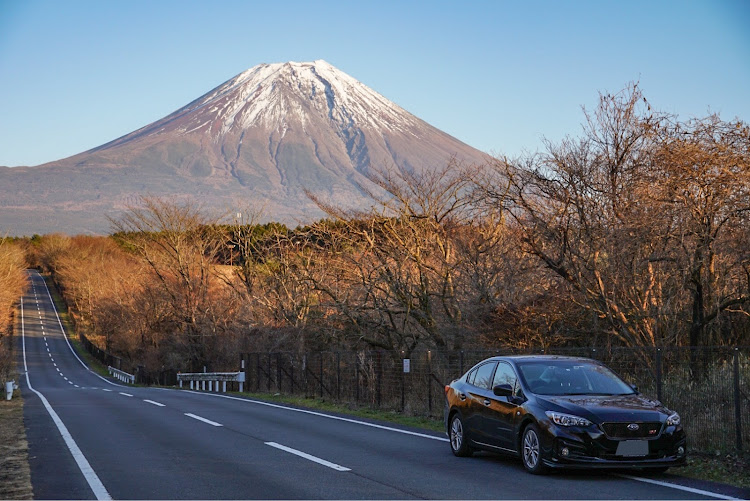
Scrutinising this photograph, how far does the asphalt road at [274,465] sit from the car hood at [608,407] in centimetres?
72

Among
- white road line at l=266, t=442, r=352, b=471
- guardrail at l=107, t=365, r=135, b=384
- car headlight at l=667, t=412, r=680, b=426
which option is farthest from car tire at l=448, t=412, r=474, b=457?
guardrail at l=107, t=365, r=135, b=384

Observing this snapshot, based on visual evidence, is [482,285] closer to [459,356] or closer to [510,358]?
[459,356]

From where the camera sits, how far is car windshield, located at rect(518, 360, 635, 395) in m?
11.9

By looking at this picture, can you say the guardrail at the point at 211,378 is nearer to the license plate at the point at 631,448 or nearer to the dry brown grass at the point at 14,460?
the dry brown grass at the point at 14,460

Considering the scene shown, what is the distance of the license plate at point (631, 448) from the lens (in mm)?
10586

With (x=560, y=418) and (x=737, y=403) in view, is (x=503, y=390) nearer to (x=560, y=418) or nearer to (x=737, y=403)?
(x=560, y=418)

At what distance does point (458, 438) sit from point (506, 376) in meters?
1.27

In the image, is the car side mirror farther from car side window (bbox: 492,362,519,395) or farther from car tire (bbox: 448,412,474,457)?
car tire (bbox: 448,412,474,457)

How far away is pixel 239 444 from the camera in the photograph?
14492 mm

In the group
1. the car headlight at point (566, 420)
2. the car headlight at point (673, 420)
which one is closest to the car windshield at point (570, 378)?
the car headlight at point (566, 420)

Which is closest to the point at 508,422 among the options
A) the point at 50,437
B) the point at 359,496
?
the point at 359,496

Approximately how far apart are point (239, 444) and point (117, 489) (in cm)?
450

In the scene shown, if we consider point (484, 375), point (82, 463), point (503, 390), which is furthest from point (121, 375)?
point (503, 390)

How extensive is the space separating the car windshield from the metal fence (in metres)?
1.51
